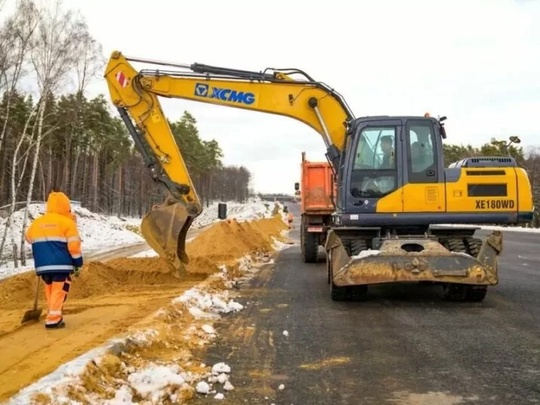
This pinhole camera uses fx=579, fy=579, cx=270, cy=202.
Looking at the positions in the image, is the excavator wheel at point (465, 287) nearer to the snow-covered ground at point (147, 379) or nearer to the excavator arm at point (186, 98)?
the excavator arm at point (186, 98)

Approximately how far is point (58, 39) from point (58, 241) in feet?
64.1

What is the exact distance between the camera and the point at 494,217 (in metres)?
9.71

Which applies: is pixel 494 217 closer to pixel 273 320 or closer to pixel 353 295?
pixel 353 295

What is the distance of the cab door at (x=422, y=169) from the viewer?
9.75 meters

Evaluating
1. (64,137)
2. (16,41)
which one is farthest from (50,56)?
(64,137)

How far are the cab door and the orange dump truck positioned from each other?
7.17 metres

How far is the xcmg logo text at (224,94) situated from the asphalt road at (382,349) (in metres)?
3.83

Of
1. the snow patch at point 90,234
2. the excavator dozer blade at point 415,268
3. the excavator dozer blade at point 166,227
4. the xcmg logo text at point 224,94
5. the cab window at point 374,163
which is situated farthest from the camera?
the snow patch at point 90,234

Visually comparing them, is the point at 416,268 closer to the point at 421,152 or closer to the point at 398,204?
the point at 398,204

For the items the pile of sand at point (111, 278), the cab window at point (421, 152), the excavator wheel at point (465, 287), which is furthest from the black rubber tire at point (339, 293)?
the pile of sand at point (111, 278)

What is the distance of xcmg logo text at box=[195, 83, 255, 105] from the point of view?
11.6 metres

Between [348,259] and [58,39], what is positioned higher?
[58,39]

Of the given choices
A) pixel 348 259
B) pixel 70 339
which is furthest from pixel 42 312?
pixel 348 259

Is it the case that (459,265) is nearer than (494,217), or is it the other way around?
(459,265)
